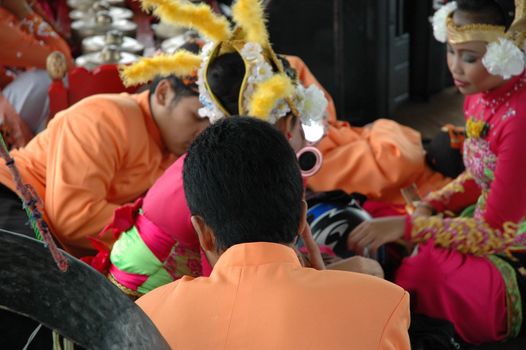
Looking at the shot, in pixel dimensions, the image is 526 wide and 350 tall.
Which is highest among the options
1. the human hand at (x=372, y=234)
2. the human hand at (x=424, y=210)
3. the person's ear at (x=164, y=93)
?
the person's ear at (x=164, y=93)

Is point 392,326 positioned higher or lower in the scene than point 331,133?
higher

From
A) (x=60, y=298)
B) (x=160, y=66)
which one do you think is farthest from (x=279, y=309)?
(x=160, y=66)

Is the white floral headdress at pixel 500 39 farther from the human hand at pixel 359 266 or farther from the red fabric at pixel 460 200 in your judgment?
the human hand at pixel 359 266

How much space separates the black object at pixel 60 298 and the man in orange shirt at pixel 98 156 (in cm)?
126

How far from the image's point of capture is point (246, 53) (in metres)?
1.68

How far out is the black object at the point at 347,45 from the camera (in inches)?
132

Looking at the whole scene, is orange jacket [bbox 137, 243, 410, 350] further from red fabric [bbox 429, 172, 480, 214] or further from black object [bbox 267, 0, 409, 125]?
black object [bbox 267, 0, 409, 125]

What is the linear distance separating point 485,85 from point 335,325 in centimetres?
120

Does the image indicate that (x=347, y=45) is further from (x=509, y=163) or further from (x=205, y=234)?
(x=205, y=234)

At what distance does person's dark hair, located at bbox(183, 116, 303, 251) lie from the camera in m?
1.05

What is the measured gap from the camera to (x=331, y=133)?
2.87 meters

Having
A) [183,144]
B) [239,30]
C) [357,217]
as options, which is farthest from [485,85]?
[183,144]

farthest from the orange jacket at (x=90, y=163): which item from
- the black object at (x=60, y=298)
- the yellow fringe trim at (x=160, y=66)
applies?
the black object at (x=60, y=298)

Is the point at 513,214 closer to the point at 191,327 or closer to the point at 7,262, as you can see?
the point at 191,327
